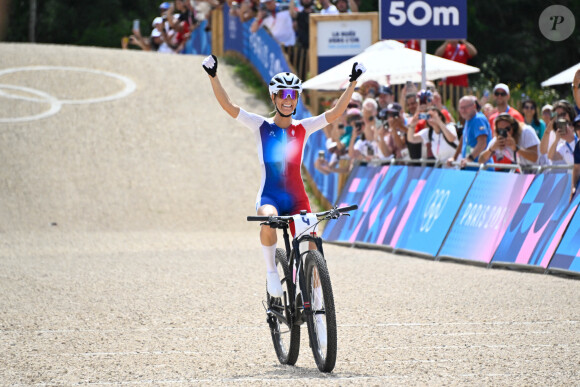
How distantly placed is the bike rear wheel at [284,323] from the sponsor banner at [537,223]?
4668 mm

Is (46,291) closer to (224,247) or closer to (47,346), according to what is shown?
(47,346)

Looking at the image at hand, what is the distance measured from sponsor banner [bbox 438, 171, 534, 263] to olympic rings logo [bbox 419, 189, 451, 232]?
41 cm

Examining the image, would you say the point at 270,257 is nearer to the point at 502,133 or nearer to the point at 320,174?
the point at 502,133

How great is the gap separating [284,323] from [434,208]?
6883mm

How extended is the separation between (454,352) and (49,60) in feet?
76.7

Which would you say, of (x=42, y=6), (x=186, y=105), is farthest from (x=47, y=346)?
(x=42, y=6)

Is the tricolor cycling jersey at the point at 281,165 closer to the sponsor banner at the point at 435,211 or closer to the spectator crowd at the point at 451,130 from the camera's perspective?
the spectator crowd at the point at 451,130

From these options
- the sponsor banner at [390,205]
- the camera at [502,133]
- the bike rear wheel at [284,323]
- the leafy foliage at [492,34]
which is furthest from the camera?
the leafy foliage at [492,34]

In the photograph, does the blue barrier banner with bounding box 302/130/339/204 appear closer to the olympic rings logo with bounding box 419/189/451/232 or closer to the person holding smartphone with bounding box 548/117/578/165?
the olympic rings logo with bounding box 419/189/451/232

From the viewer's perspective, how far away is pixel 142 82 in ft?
92.1

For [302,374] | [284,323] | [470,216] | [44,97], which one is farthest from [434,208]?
[44,97]

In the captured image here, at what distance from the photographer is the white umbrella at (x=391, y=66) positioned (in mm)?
17875

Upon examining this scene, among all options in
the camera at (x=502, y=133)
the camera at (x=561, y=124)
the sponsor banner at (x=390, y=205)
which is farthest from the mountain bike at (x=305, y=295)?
the sponsor banner at (x=390, y=205)

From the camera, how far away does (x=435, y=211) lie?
46.6 feet
